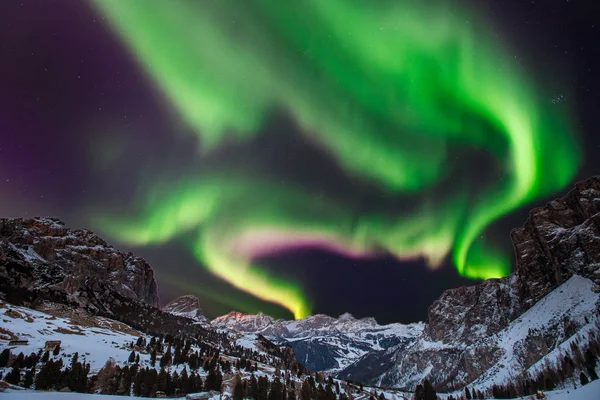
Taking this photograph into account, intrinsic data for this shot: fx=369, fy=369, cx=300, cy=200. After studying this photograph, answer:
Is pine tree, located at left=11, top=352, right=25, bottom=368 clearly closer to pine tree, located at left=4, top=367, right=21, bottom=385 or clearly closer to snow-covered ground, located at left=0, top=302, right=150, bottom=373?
pine tree, located at left=4, top=367, right=21, bottom=385

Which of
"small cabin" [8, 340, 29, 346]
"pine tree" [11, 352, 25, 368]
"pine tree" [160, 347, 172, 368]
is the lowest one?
"pine tree" [11, 352, 25, 368]

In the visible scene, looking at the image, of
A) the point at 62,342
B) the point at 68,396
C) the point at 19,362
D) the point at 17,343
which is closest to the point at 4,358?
the point at 19,362

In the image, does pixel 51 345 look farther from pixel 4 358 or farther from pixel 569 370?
pixel 569 370

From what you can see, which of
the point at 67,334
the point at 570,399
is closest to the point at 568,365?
the point at 570,399

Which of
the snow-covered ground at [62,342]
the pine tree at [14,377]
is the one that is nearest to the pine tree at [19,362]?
the pine tree at [14,377]

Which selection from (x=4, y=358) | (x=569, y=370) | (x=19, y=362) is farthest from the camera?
(x=569, y=370)

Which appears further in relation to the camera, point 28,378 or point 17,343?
point 17,343

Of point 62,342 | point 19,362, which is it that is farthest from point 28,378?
point 62,342

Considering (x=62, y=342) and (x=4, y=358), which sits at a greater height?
(x=62, y=342)

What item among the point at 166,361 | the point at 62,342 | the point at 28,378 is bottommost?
the point at 28,378

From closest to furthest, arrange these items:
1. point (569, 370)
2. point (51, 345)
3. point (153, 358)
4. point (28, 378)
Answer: point (28, 378), point (51, 345), point (569, 370), point (153, 358)

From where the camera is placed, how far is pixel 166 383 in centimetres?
13688

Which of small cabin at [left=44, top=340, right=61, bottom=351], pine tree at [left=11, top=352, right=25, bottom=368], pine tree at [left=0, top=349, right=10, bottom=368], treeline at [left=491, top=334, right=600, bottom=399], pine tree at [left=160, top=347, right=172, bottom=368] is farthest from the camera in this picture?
pine tree at [left=160, top=347, right=172, bottom=368]

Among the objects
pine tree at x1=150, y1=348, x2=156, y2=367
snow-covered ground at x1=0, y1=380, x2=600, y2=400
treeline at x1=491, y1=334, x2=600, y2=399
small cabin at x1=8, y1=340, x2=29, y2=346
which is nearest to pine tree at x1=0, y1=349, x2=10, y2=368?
small cabin at x1=8, y1=340, x2=29, y2=346
